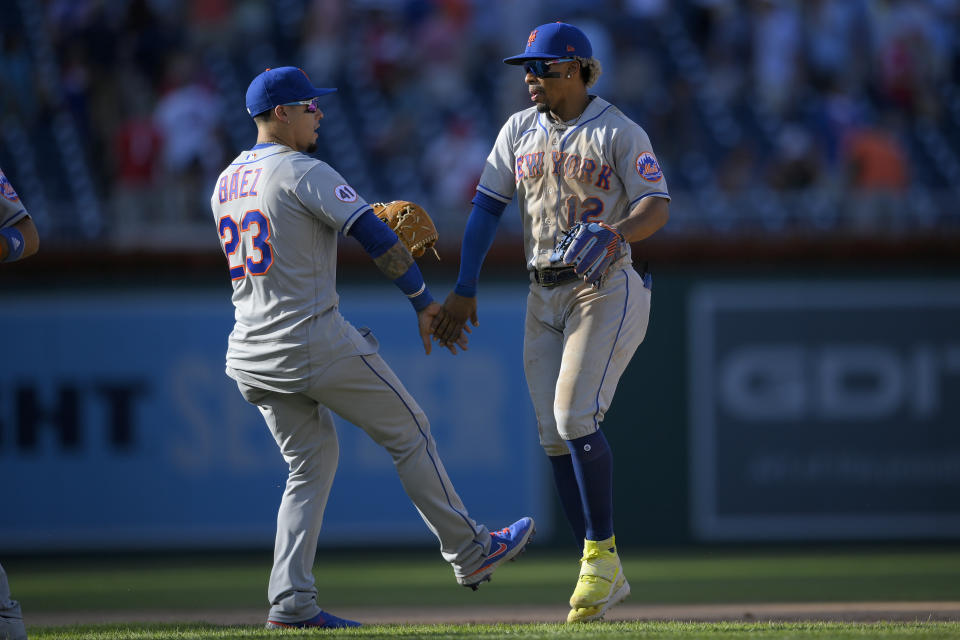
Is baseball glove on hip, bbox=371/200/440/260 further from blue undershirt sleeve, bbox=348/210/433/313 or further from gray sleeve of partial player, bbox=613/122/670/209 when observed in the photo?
gray sleeve of partial player, bbox=613/122/670/209

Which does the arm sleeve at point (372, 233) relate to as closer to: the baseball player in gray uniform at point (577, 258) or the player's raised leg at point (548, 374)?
the baseball player in gray uniform at point (577, 258)

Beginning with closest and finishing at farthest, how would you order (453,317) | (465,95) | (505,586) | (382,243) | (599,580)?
(382,243) < (599,580) < (453,317) < (505,586) < (465,95)

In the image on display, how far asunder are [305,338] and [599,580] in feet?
4.60

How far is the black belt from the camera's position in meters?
5.04

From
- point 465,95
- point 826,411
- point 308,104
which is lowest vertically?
point 826,411

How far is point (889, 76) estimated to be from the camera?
11.7 metres

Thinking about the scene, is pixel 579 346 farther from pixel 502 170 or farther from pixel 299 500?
pixel 299 500

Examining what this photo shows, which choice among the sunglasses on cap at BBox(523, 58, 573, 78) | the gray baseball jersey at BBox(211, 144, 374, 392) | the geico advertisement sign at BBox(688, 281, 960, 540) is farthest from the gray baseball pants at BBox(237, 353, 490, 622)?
the geico advertisement sign at BBox(688, 281, 960, 540)

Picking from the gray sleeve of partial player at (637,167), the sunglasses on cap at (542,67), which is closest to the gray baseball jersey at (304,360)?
the sunglasses on cap at (542,67)

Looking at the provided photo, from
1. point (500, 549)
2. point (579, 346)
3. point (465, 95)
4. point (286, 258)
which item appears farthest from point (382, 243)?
point (465, 95)

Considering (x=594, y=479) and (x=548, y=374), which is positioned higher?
(x=548, y=374)

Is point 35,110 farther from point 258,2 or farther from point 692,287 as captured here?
point 692,287

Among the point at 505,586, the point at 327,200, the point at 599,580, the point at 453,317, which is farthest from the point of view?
the point at 505,586

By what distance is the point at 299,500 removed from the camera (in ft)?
16.1
